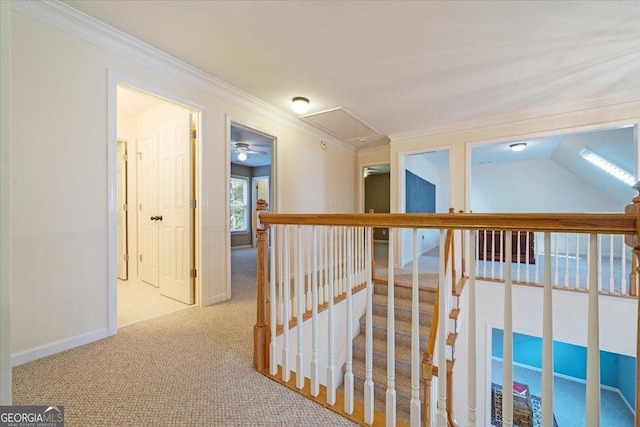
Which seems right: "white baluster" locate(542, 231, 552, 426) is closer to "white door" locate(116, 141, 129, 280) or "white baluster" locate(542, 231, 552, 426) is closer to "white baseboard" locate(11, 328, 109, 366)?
"white baseboard" locate(11, 328, 109, 366)

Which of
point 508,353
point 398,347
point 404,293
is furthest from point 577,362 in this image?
point 508,353

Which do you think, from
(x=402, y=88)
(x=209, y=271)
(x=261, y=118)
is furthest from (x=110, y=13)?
(x=402, y=88)

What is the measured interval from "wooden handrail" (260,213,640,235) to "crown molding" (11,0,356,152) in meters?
2.21

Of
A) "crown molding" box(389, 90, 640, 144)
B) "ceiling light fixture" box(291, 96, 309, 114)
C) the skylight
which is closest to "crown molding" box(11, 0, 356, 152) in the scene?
"ceiling light fixture" box(291, 96, 309, 114)

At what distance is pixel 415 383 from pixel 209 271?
2186mm

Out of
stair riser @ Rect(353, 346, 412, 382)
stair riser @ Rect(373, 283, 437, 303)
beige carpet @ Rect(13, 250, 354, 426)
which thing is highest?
beige carpet @ Rect(13, 250, 354, 426)

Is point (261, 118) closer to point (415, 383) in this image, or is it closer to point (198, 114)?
point (198, 114)

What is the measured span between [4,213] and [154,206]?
2804 millimetres

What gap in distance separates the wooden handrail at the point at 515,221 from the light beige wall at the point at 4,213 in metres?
1.05

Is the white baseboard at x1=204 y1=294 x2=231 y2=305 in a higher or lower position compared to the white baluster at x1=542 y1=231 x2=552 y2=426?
lower

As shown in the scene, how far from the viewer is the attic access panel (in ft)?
11.6

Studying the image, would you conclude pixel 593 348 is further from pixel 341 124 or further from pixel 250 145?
pixel 250 145

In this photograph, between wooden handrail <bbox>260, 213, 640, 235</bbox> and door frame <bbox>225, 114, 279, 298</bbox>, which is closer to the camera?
wooden handrail <bbox>260, 213, 640, 235</bbox>

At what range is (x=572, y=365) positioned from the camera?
5.45 meters
